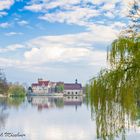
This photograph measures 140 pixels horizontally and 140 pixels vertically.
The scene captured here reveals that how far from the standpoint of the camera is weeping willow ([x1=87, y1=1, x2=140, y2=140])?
5.96m

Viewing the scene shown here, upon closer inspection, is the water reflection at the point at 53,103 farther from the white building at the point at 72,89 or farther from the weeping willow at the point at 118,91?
the weeping willow at the point at 118,91

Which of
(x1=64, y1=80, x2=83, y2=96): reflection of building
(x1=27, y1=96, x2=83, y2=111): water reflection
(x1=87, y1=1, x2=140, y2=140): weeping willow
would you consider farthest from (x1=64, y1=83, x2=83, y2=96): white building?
(x1=87, y1=1, x2=140, y2=140): weeping willow

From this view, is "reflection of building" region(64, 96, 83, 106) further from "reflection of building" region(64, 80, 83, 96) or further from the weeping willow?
the weeping willow

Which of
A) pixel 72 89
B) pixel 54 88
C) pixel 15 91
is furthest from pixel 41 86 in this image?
pixel 15 91

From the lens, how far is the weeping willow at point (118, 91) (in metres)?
5.96

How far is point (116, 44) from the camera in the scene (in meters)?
6.19

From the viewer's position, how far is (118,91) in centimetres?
613

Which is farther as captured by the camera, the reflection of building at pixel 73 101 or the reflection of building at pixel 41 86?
the reflection of building at pixel 41 86

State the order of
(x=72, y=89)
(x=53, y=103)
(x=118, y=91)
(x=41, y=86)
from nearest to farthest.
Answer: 1. (x=118, y=91)
2. (x=53, y=103)
3. (x=41, y=86)
4. (x=72, y=89)

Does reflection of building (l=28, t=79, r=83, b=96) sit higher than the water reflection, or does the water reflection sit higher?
reflection of building (l=28, t=79, r=83, b=96)

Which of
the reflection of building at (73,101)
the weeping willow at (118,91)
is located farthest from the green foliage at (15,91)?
the weeping willow at (118,91)

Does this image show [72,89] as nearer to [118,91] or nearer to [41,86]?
[41,86]

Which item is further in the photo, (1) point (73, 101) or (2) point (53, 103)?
(1) point (73, 101)

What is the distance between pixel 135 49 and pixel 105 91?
834 mm
